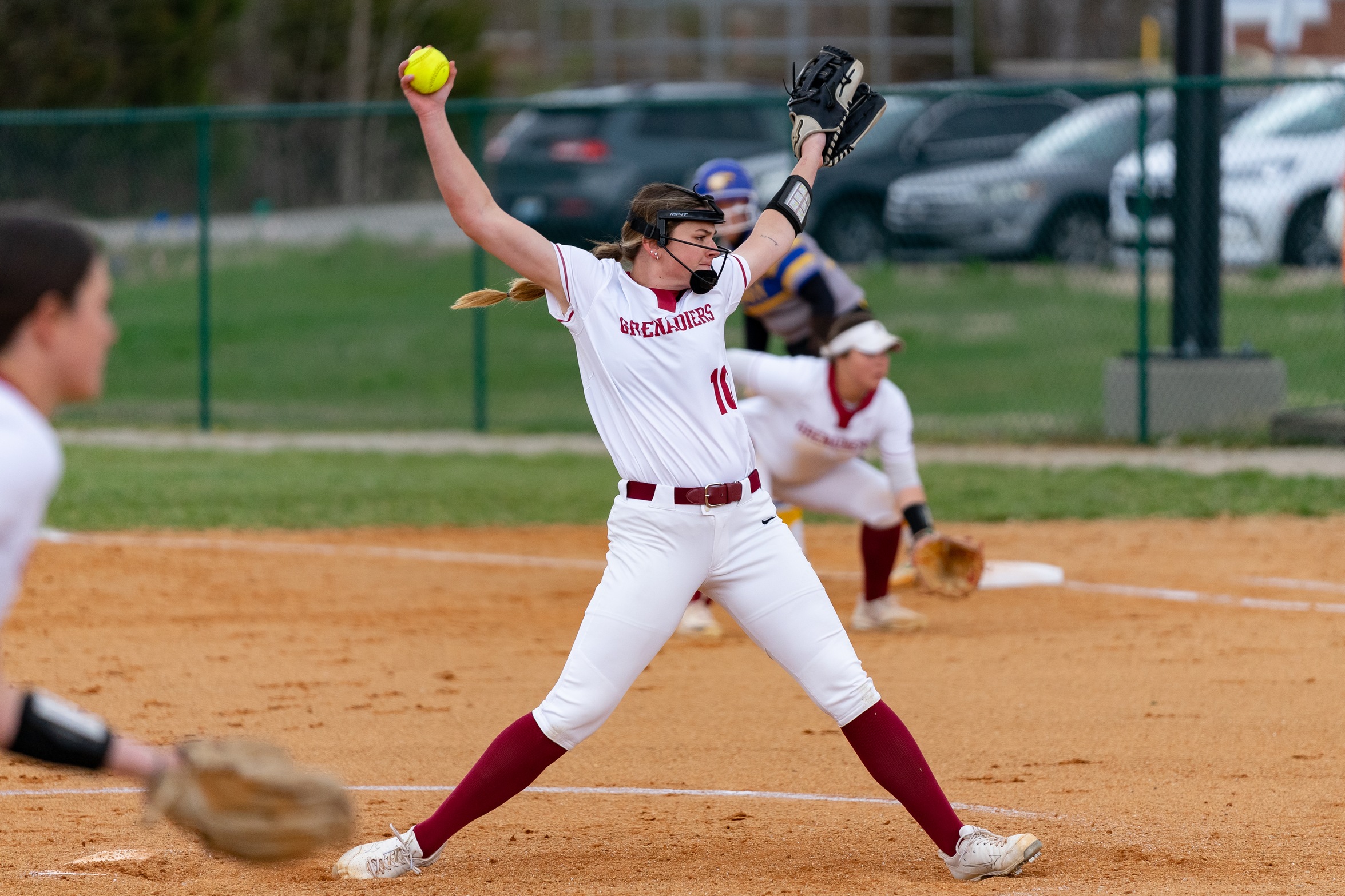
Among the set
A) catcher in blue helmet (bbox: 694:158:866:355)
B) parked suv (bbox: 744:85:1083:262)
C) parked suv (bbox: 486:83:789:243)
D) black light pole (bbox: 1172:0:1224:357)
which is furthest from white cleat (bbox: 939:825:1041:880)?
parked suv (bbox: 744:85:1083:262)

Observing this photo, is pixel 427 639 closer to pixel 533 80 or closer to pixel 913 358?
pixel 913 358

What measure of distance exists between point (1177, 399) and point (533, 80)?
24.2 m

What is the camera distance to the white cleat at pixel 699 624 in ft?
26.5

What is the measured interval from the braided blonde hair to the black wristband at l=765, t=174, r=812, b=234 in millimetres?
363

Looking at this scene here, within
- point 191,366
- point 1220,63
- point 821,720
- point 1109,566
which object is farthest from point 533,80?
point 821,720

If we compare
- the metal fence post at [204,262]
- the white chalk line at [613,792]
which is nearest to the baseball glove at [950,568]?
the white chalk line at [613,792]

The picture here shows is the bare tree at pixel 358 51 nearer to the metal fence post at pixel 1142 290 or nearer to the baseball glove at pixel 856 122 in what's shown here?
the metal fence post at pixel 1142 290

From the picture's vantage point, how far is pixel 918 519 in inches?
293

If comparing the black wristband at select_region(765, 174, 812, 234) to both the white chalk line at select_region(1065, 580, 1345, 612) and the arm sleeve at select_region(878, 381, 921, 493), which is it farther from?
the white chalk line at select_region(1065, 580, 1345, 612)

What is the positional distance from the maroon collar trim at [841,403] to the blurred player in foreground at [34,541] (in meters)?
4.48

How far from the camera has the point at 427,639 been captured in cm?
800

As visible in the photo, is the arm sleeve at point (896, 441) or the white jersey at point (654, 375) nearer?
the white jersey at point (654, 375)

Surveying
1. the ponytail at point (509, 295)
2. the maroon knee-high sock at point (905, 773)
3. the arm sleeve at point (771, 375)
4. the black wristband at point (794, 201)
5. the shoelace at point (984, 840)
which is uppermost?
the black wristband at point (794, 201)

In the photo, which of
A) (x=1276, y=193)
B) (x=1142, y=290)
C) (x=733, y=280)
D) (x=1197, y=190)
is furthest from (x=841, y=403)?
(x=1276, y=193)
